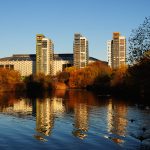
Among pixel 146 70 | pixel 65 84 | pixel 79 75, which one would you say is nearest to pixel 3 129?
pixel 146 70

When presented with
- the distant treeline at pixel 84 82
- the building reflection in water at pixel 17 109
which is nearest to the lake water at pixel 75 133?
the building reflection in water at pixel 17 109

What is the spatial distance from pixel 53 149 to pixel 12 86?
90.8m

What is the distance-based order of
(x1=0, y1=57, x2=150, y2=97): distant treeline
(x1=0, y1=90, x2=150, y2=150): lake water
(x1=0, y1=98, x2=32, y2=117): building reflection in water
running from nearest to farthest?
(x1=0, y1=90, x2=150, y2=150): lake water
(x1=0, y1=98, x2=32, y2=117): building reflection in water
(x1=0, y1=57, x2=150, y2=97): distant treeline

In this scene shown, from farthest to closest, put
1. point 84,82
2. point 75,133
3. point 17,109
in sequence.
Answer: point 84,82 < point 17,109 < point 75,133

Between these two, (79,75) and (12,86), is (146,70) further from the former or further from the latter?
(79,75)

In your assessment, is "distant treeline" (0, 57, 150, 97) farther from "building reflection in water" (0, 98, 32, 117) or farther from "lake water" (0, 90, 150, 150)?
"lake water" (0, 90, 150, 150)

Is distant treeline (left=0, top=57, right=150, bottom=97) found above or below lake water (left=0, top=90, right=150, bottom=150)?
above

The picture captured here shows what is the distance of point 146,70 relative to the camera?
36.2m

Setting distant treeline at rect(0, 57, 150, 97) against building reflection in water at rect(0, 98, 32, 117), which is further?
distant treeline at rect(0, 57, 150, 97)

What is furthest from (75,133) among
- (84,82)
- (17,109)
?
(84,82)

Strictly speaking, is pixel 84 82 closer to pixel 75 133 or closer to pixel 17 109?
pixel 17 109

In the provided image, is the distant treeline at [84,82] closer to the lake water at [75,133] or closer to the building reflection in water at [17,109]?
the building reflection in water at [17,109]

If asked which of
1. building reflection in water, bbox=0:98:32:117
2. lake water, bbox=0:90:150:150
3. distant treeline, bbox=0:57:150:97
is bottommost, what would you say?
lake water, bbox=0:90:150:150

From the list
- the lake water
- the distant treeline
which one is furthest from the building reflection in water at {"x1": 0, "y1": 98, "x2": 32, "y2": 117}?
the distant treeline
